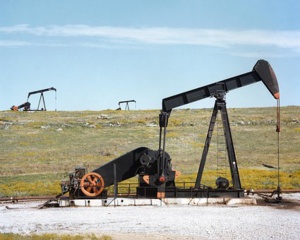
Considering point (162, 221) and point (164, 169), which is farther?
point (164, 169)

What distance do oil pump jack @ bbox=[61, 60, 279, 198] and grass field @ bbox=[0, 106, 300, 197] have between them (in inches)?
189

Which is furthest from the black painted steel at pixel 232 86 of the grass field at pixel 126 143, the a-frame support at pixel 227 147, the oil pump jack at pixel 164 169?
the grass field at pixel 126 143

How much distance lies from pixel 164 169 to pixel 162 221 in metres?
4.33

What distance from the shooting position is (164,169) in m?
22.6

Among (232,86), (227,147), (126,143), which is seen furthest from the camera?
(126,143)

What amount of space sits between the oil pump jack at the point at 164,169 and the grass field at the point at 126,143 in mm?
4809

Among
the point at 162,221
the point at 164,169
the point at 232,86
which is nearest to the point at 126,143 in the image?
the point at 164,169

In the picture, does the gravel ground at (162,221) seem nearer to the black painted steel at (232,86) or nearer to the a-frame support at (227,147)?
the a-frame support at (227,147)

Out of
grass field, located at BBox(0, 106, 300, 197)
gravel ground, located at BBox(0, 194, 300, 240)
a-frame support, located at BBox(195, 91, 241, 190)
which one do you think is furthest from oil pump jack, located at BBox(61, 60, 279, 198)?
grass field, located at BBox(0, 106, 300, 197)

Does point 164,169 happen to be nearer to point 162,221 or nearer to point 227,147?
point 227,147

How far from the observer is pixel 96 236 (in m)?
16.3

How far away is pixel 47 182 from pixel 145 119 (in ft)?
105

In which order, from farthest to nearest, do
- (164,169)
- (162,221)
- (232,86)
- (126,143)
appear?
(126,143) < (232,86) < (164,169) < (162,221)

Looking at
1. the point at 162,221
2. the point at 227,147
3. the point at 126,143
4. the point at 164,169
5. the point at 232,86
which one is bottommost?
the point at 162,221
